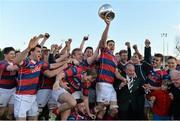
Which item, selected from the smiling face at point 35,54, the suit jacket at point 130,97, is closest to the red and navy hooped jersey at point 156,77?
the suit jacket at point 130,97

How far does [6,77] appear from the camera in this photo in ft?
26.2

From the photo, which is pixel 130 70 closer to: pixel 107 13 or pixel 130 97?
pixel 130 97

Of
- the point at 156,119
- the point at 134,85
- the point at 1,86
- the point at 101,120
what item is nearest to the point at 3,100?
the point at 1,86

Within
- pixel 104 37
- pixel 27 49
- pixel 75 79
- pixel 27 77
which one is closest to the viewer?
pixel 27 49

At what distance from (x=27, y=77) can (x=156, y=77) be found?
3.22 m

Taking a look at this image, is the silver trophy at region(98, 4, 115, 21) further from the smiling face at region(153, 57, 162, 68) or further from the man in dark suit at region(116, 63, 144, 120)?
the smiling face at region(153, 57, 162, 68)

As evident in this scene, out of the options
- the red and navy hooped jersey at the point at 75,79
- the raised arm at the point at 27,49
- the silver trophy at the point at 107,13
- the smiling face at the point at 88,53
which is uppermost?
the silver trophy at the point at 107,13

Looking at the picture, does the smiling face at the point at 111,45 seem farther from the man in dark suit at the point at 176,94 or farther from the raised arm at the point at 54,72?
the man in dark suit at the point at 176,94

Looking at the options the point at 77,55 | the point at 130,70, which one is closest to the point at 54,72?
the point at 77,55

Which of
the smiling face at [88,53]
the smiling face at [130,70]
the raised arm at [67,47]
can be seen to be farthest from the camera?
the raised arm at [67,47]

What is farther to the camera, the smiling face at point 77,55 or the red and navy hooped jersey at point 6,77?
the smiling face at point 77,55

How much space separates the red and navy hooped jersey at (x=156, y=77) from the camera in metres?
8.37

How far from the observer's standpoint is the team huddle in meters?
7.73

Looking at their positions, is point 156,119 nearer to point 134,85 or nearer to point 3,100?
point 134,85
